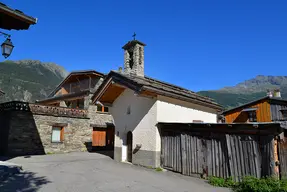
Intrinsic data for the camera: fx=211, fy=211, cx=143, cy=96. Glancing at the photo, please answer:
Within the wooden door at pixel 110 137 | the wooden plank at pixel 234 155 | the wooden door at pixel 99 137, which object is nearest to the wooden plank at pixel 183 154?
the wooden plank at pixel 234 155

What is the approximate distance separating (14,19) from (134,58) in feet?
23.6

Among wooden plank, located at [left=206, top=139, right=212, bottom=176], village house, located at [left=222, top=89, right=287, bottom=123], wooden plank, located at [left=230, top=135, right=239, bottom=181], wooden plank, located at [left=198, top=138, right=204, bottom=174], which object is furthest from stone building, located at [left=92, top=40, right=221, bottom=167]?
village house, located at [left=222, top=89, right=287, bottom=123]

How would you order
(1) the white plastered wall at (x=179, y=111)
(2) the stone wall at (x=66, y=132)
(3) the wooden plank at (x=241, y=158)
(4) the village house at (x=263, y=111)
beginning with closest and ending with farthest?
(3) the wooden plank at (x=241, y=158)
(1) the white plastered wall at (x=179, y=111)
(2) the stone wall at (x=66, y=132)
(4) the village house at (x=263, y=111)

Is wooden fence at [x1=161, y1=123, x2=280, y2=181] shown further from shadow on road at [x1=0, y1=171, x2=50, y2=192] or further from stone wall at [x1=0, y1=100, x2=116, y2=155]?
stone wall at [x1=0, y1=100, x2=116, y2=155]

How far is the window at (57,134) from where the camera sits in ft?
57.1

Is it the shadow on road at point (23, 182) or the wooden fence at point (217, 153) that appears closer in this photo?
the shadow on road at point (23, 182)

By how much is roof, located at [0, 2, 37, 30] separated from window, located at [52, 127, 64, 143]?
37.6 feet

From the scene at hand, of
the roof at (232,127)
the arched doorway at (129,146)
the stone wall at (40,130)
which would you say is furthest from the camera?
the stone wall at (40,130)

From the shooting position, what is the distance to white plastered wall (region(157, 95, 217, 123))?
1105 cm

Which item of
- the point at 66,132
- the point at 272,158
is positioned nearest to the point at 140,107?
the point at 272,158

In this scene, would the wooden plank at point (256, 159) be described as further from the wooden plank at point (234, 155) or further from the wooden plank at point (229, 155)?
the wooden plank at point (229, 155)

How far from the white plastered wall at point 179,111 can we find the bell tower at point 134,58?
2887mm

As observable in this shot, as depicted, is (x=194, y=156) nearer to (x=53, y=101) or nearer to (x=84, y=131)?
(x=84, y=131)

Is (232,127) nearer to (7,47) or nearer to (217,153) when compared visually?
(217,153)
